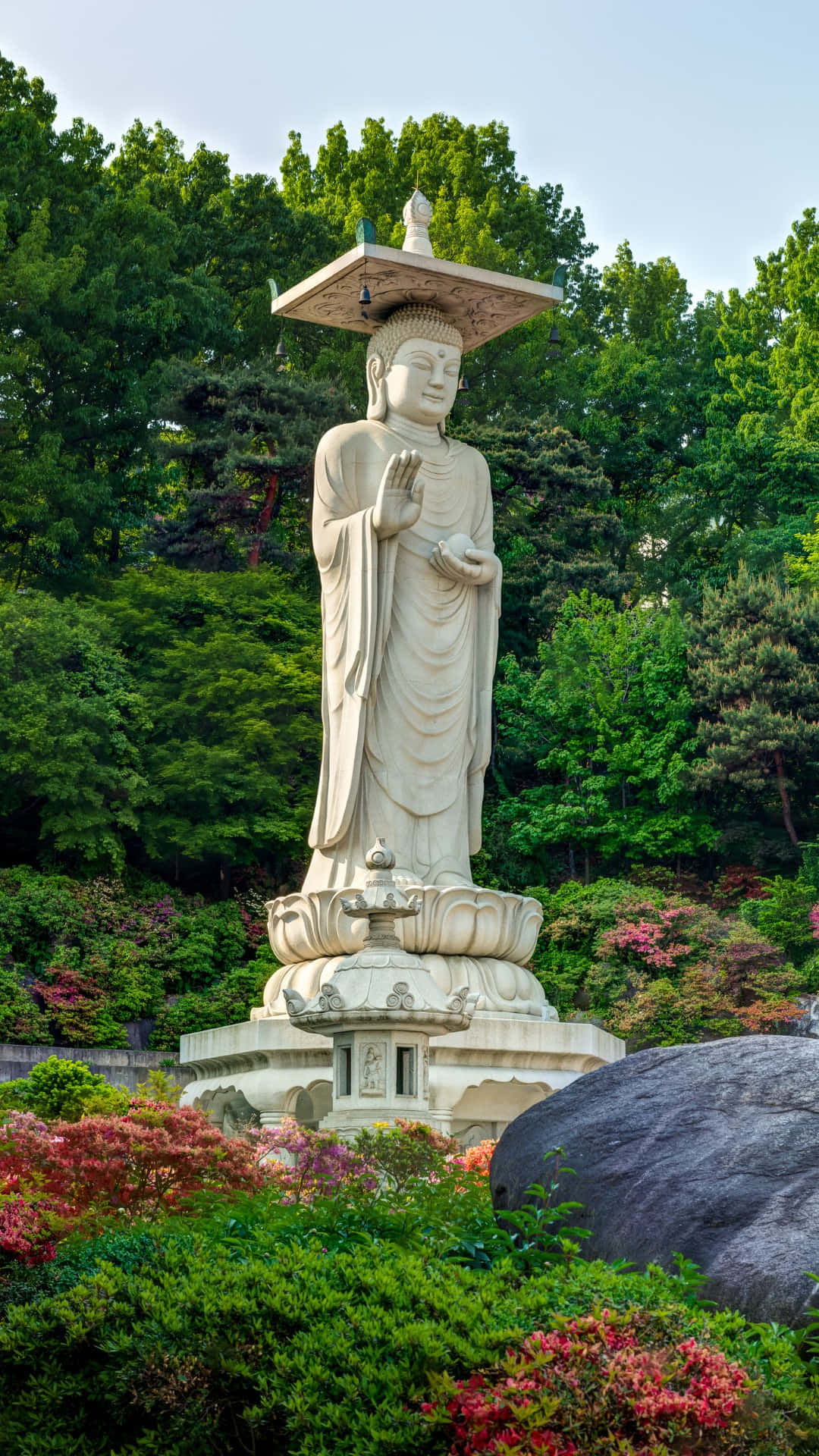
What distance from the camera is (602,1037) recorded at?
11133 mm

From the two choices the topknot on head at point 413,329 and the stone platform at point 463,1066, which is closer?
the stone platform at point 463,1066

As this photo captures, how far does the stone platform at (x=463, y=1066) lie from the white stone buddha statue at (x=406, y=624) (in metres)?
1.39

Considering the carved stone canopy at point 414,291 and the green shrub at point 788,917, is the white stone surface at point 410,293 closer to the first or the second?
the carved stone canopy at point 414,291

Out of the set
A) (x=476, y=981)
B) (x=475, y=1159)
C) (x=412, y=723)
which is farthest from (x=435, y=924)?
(x=475, y=1159)

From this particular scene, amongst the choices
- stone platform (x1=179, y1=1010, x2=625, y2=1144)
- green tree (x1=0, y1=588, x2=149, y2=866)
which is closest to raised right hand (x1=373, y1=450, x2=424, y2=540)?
stone platform (x1=179, y1=1010, x2=625, y2=1144)

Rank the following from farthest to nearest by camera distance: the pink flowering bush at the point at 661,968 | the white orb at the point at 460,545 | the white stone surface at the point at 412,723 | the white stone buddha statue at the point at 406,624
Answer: the pink flowering bush at the point at 661,968 → the white orb at the point at 460,545 → the white stone buddha statue at the point at 406,624 → the white stone surface at the point at 412,723

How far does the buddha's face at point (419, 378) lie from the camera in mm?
12391

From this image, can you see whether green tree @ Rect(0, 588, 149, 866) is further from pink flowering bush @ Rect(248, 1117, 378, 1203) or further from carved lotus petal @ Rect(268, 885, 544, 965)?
pink flowering bush @ Rect(248, 1117, 378, 1203)

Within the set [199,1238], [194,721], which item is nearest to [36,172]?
[194,721]

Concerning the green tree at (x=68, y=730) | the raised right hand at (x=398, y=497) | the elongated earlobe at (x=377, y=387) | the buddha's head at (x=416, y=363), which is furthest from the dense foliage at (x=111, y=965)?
the raised right hand at (x=398, y=497)

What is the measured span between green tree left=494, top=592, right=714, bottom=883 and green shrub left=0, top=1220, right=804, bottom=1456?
18.6 metres

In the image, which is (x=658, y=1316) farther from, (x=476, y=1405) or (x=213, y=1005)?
(x=213, y=1005)

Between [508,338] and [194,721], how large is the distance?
9793 millimetres

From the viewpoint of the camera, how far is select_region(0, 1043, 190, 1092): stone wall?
669 inches
